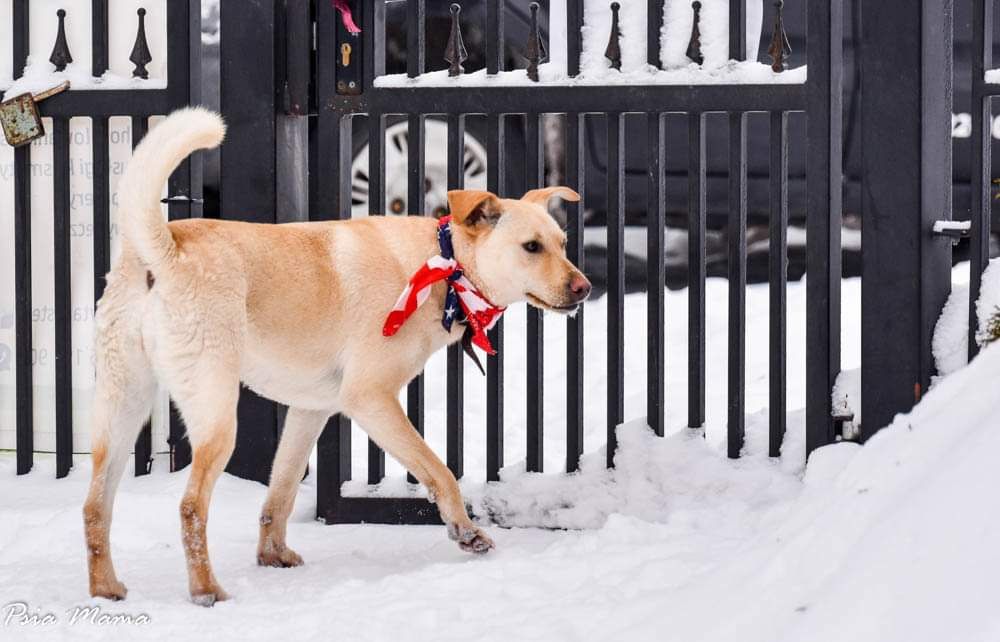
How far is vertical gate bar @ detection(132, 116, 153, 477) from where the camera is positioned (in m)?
4.68

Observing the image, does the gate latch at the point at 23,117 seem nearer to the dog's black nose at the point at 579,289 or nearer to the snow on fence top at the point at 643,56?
the snow on fence top at the point at 643,56

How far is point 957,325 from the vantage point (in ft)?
13.3

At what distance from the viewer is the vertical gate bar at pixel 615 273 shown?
4277 millimetres

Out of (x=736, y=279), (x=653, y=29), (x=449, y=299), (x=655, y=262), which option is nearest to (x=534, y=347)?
(x=655, y=262)

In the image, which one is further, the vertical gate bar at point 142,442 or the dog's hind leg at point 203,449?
the vertical gate bar at point 142,442

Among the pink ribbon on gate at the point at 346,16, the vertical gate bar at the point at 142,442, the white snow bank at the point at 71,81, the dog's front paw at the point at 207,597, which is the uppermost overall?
the pink ribbon on gate at the point at 346,16

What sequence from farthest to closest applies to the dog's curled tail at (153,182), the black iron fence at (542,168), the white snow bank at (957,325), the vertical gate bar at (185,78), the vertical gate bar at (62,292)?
the vertical gate bar at (62,292), the vertical gate bar at (185,78), the black iron fence at (542,168), the white snow bank at (957,325), the dog's curled tail at (153,182)

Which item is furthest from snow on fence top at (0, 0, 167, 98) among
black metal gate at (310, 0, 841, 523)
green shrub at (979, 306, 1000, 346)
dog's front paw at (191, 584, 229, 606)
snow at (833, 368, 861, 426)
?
green shrub at (979, 306, 1000, 346)

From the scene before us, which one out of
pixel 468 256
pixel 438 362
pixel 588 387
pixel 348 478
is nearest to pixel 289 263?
pixel 468 256

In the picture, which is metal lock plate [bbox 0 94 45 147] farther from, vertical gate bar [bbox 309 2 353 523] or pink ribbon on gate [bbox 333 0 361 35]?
pink ribbon on gate [bbox 333 0 361 35]

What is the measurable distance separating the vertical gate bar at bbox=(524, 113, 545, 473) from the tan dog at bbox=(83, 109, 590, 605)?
405mm

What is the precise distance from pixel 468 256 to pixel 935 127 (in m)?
1.76

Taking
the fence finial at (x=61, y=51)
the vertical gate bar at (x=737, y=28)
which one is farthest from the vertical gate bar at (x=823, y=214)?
the fence finial at (x=61, y=51)

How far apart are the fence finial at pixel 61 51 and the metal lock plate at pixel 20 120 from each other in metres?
0.19
